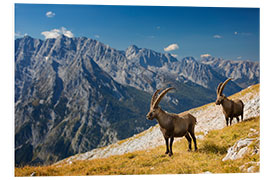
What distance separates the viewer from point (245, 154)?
9.12 m

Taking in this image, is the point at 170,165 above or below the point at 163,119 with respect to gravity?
below

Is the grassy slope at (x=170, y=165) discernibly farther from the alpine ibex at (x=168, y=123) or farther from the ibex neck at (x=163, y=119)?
the ibex neck at (x=163, y=119)

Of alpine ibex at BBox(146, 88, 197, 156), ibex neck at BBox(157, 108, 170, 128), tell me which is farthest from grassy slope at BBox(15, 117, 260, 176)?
ibex neck at BBox(157, 108, 170, 128)

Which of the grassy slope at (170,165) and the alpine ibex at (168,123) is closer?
the grassy slope at (170,165)

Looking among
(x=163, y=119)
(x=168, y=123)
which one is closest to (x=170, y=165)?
(x=168, y=123)

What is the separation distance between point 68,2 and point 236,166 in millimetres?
14656

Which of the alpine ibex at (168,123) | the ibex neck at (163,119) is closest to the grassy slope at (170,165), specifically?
the alpine ibex at (168,123)

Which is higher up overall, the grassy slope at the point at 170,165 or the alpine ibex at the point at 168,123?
the alpine ibex at the point at 168,123

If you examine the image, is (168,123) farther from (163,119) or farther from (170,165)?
(170,165)

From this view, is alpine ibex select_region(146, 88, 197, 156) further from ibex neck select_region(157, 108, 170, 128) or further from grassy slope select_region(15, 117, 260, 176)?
grassy slope select_region(15, 117, 260, 176)

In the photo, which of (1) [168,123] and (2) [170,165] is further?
(1) [168,123]

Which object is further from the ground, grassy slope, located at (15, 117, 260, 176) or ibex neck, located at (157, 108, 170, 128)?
ibex neck, located at (157, 108, 170, 128)

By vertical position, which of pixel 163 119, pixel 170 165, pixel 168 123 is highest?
pixel 163 119
